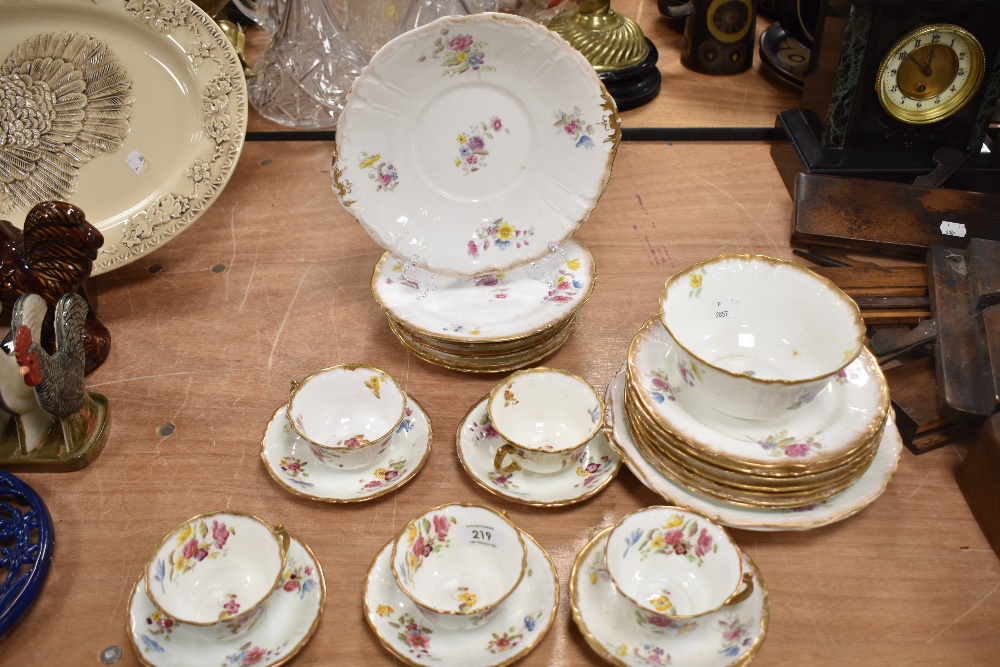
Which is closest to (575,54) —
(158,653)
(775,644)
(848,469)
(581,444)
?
(581,444)

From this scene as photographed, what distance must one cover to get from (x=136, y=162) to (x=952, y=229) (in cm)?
125

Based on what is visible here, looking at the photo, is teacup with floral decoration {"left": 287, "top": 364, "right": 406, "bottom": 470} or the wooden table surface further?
teacup with floral decoration {"left": 287, "top": 364, "right": 406, "bottom": 470}

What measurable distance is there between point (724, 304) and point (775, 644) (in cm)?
40

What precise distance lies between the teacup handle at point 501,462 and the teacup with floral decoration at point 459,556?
96 millimetres

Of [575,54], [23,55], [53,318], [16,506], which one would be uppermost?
[575,54]

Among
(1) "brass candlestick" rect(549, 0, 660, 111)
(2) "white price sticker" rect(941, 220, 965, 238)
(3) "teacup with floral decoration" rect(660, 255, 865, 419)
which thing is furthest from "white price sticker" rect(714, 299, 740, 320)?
(1) "brass candlestick" rect(549, 0, 660, 111)

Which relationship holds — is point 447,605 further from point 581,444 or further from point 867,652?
point 867,652

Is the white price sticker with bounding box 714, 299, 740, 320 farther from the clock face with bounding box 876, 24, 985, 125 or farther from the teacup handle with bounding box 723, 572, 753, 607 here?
the clock face with bounding box 876, 24, 985, 125

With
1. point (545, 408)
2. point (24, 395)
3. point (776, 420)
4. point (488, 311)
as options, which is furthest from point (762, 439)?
point (24, 395)

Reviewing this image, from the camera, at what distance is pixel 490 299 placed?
1.18 meters

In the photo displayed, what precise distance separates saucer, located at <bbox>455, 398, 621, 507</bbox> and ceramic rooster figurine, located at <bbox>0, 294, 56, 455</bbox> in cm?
51

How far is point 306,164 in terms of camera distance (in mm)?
1588

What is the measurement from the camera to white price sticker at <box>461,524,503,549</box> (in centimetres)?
89

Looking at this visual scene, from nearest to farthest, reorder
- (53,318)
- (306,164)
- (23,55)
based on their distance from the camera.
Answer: (53,318) < (23,55) < (306,164)
